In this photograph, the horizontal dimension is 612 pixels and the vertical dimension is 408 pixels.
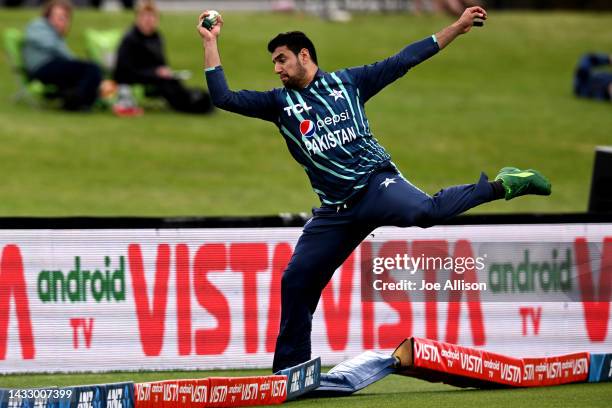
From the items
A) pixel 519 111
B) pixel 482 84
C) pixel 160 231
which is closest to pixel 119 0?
pixel 482 84

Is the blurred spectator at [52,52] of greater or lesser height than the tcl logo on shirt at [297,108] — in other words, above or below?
above

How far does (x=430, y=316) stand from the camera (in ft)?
31.0

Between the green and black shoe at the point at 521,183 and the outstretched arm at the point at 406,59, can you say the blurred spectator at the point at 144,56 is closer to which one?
the outstretched arm at the point at 406,59

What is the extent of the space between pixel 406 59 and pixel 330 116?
2.09 ft

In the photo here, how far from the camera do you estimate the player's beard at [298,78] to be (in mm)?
7652

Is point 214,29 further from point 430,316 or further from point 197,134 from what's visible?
point 197,134

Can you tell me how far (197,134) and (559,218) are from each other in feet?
32.7

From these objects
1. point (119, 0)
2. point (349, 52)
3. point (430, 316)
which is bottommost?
point (430, 316)

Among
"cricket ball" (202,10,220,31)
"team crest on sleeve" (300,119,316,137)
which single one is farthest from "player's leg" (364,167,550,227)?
"cricket ball" (202,10,220,31)

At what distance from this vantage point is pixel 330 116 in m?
7.61

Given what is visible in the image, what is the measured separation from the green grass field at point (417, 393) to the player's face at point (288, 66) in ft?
6.85

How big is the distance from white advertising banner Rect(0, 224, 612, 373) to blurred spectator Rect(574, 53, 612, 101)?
45.6 feet

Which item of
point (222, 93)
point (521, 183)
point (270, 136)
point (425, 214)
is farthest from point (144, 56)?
point (425, 214)

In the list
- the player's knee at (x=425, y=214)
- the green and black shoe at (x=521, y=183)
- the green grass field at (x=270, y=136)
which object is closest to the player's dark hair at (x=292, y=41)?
the player's knee at (x=425, y=214)
